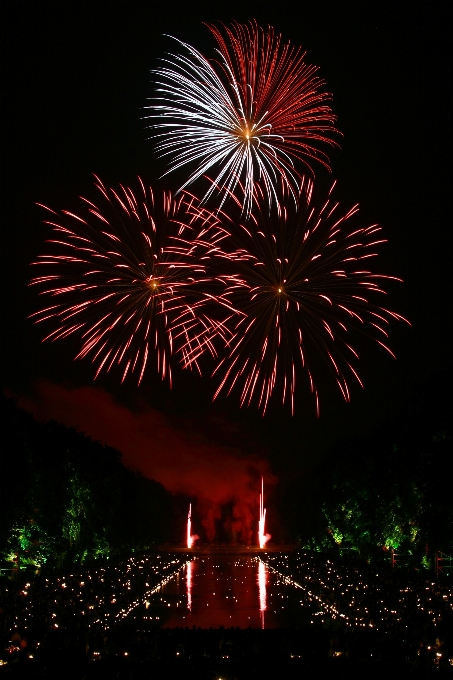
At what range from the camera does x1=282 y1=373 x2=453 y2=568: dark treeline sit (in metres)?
36.2

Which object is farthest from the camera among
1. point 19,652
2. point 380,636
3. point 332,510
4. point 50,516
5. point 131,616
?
point 332,510

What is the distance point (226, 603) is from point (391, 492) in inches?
678

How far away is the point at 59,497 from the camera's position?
53562 mm

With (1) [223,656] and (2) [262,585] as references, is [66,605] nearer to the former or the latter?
(1) [223,656]

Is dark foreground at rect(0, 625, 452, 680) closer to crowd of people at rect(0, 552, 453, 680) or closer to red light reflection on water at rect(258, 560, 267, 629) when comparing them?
crowd of people at rect(0, 552, 453, 680)

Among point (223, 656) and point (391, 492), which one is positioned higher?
point (391, 492)

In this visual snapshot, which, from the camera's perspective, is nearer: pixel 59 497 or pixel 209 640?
pixel 209 640

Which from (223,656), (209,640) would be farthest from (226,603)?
(223,656)

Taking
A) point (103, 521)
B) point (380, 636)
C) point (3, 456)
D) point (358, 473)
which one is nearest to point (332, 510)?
point (358, 473)

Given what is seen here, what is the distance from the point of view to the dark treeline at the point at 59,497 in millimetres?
43656

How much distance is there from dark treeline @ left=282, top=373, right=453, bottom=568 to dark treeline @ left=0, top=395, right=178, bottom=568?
1817 centimetres

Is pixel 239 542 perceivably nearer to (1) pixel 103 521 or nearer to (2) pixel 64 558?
(1) pixel 103 521

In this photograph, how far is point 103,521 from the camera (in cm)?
7106

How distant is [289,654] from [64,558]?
42.0m
